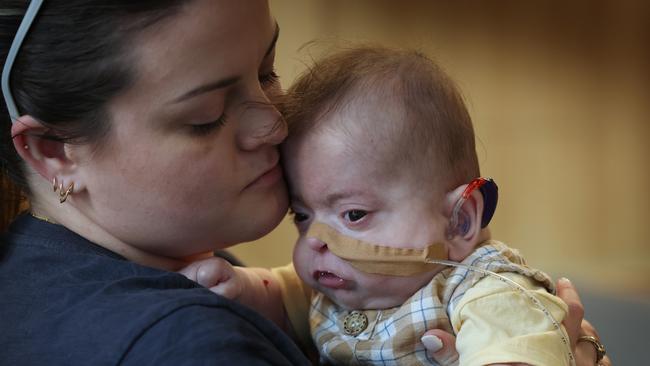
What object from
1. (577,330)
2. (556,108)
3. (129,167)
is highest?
(129,167)

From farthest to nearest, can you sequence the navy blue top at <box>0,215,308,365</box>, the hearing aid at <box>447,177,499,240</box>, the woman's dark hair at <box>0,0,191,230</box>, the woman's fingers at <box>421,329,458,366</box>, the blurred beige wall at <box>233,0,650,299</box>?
the blurred beige wall at <box>233,0,650,299</box>
the hearing aid at <box>447,177,499,240</box>
the woman's fingers at <box>421,329,458,366</box>
the woman's dark hair at <box>0,0,191,230</box>
the navy blue top at <box>0,215,308,365</box>

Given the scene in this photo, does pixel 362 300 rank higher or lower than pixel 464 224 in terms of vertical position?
lower

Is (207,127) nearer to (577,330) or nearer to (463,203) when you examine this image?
(463,203)

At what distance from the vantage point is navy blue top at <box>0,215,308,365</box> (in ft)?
3.10

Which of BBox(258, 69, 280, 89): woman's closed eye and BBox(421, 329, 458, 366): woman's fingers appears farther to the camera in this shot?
BBox(258, 69, 280, 89): woman's closed eye

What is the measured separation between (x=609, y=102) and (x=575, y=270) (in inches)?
73.0

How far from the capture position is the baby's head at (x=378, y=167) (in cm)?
125

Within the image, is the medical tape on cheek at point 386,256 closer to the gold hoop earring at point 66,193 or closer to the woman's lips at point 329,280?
the woman's lips at point 329,280

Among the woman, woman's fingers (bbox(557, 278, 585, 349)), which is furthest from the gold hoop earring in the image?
woman's fingers (bbox(557, 278, 585, 349))

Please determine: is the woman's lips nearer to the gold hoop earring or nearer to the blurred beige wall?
the gold hoop earring

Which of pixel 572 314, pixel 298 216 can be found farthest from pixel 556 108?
pixel 298 216

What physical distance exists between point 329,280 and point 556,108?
3171 millimetres

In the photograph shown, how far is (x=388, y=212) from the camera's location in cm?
126

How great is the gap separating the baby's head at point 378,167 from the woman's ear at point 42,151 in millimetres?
356
